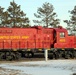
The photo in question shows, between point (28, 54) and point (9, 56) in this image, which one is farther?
point (28, 54)

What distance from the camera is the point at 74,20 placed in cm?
6125

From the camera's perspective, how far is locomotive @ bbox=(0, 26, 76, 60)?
29453 millimetres

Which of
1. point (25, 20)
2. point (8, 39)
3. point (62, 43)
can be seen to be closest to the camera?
point (8, 39)

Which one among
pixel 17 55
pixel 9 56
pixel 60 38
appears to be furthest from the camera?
pixel 60 38

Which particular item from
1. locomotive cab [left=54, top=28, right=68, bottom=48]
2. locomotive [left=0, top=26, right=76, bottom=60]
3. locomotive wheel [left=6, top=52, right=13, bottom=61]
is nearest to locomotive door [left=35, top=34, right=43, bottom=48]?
locomotive [left=0, top=26, right=76, bottom=60]

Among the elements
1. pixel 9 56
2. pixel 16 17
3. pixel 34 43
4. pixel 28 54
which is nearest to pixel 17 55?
pixel 9 56

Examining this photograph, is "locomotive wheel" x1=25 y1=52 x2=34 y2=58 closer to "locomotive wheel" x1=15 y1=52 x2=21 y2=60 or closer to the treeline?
"locomotive wheel" x1=15 y1=52 x2=21 y2=60

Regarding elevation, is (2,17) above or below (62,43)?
above

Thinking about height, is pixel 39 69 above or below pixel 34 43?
below

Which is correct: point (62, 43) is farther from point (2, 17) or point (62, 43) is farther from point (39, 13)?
point (39, 13)

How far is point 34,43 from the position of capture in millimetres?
30578

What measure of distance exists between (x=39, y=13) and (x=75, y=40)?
31318mm

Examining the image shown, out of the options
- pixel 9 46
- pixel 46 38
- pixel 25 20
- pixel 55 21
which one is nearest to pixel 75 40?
pixel 46 38

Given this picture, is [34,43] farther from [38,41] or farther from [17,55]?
[17,55]
